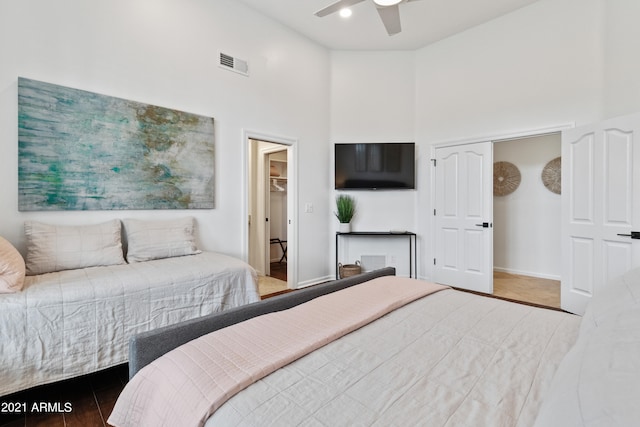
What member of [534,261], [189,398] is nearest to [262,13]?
[189,398]

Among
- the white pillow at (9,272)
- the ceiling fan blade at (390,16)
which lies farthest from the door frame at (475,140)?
the white pillow at (9,272)

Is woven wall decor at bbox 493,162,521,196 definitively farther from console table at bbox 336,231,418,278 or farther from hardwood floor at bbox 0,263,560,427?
hardwood floor at bbox 0,263,560,427

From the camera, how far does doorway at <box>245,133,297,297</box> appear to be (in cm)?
418

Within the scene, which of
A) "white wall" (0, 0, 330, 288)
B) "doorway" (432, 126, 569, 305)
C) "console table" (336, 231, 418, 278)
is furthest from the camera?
"console table" (336, 231, 418, 278)

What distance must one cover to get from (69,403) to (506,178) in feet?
19.8

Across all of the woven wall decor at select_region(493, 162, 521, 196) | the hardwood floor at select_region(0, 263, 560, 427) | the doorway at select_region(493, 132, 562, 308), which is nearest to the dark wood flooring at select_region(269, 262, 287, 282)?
the hardwood floor at select_region(0, 263, 560, 427)

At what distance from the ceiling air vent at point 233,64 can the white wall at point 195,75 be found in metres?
0.07

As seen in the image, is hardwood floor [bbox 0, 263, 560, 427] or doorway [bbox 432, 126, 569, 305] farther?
doorway [bbox 432, 126, 569, 305]

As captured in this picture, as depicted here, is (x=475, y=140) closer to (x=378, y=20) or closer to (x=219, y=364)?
(x=378, y=20)

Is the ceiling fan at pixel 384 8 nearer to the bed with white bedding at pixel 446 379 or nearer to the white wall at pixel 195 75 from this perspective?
the white wall at pixel 195 75

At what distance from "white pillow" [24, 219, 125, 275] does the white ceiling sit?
118 inches

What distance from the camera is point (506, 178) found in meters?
5.24

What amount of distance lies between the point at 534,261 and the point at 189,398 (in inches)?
223

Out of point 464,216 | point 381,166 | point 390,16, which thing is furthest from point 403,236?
point 390,16
